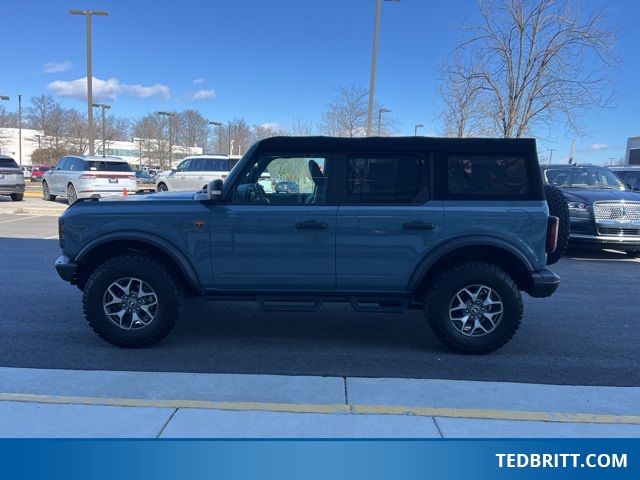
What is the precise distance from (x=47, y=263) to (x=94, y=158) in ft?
29.2

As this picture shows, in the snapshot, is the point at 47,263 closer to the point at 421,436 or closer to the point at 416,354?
the point at 416,354

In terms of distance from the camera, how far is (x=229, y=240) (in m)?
4.19

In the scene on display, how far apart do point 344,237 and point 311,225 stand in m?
0.30

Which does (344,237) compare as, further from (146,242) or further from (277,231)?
(146,242)

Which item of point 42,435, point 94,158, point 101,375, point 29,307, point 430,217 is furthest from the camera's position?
point 94,158

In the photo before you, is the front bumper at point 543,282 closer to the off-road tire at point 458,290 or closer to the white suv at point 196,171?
the off-road tire at point 458,290

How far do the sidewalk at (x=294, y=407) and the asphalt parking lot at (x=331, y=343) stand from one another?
0.75ft

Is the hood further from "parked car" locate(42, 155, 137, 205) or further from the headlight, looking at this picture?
"parked car" locate(42, 155, 137, 205)

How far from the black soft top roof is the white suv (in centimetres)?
1474

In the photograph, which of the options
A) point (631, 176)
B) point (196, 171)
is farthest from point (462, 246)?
point (196, 171)

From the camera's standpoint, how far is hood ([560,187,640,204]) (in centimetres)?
907

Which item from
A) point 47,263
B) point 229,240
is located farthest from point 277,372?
point 47,263

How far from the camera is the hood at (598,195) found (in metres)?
9.07

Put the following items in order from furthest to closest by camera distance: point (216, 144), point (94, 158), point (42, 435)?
point (216, 144)
point (94, 158)
point (42, 435)
